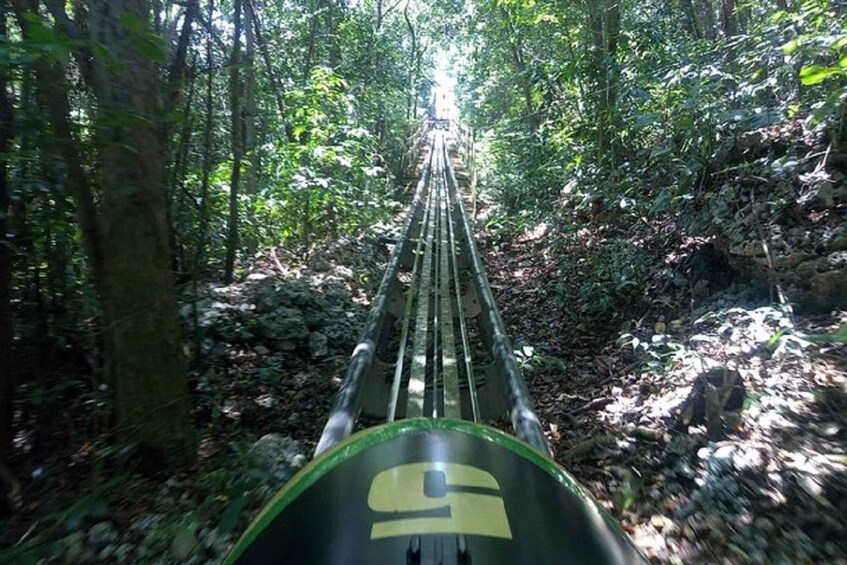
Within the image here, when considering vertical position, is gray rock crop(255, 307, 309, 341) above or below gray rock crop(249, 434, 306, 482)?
above

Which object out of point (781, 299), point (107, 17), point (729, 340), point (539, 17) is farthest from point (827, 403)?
point (539, 17)

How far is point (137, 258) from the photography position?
266 centimetres

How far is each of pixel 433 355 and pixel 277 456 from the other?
2264 millimetres

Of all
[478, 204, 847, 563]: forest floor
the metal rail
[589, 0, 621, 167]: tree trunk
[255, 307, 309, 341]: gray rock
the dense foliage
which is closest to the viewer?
[478, 204, 847, 563]: forest floor

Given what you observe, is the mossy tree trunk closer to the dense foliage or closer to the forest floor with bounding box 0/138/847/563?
the forest floor with bounding box 0/138/847/563

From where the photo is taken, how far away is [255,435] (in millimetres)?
3758

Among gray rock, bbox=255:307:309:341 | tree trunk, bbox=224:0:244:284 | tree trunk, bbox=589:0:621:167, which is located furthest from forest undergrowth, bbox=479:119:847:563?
tree trunk, bbox=224:0:244:284

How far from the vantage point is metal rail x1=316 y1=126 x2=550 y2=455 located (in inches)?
129

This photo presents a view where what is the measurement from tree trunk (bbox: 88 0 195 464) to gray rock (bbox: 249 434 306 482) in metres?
0.41

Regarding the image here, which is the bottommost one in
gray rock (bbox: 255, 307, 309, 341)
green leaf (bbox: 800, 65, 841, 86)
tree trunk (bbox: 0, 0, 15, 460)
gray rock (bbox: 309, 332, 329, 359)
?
gray rock (bbox: 309, 332, 329, 359)

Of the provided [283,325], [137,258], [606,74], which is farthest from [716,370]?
[606,74]

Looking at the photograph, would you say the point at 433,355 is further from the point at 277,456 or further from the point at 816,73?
the point at 816,73

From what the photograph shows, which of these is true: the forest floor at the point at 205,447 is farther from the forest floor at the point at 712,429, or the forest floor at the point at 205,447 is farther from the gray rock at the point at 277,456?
the forest floor at the point at 712,429

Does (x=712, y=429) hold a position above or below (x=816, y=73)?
below
